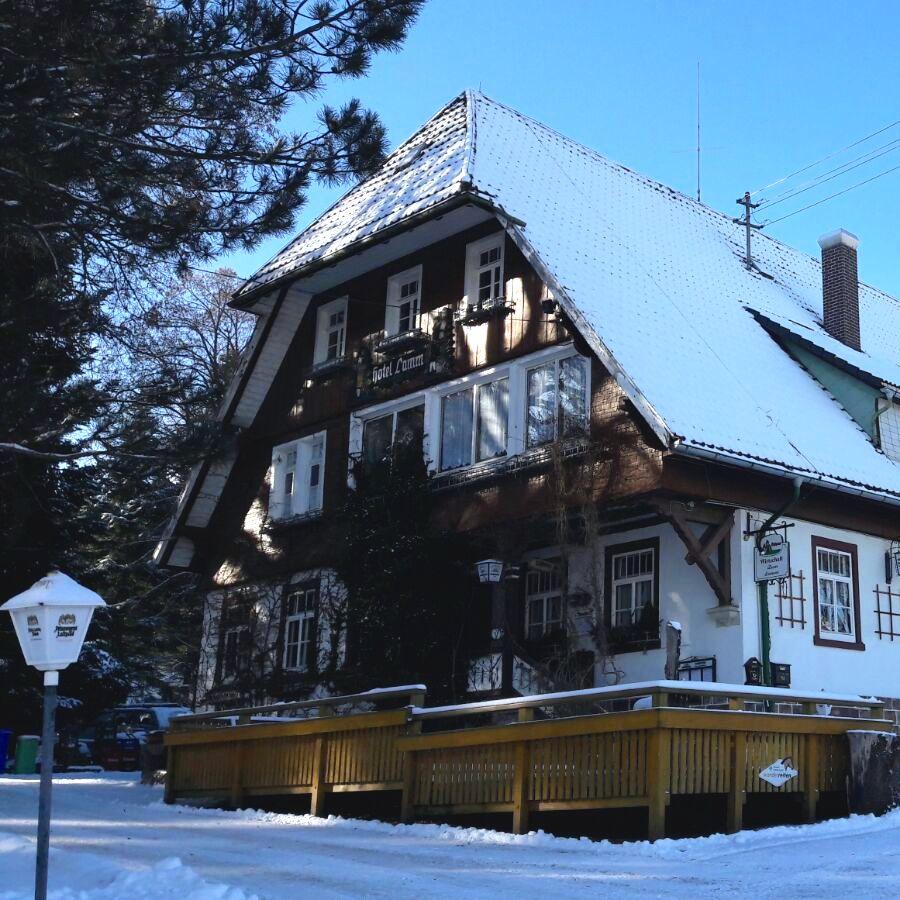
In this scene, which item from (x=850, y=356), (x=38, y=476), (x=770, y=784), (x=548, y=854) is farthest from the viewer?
(x=38, y=476)

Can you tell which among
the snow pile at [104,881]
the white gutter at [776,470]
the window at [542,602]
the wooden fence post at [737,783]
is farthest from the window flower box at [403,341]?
the snow pile at [104,881]

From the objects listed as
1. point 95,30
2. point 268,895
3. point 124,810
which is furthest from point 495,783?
point 95,30

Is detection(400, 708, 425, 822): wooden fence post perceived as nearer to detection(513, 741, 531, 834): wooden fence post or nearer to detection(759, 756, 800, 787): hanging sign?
detection(513, 741, 531, 834): wooden fence post

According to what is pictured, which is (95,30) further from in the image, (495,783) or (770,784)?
(770,784)

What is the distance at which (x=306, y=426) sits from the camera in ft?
82.2

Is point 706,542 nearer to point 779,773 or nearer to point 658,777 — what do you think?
point 779,773

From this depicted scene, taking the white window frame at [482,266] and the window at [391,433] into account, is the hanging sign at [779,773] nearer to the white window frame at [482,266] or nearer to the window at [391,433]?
the window at [391,433]

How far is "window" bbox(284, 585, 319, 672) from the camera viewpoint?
24.4 metres

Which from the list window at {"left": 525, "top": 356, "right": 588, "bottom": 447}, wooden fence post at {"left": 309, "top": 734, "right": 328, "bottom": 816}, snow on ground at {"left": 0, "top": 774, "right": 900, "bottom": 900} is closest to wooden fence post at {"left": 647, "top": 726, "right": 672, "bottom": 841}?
snow on ground at {"left": 0, "top": 774, "right": 900, "bottom": 900}

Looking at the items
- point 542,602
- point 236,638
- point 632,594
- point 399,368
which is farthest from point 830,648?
point 236,638

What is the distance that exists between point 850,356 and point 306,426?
32.8ft

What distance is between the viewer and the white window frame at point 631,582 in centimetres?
1986

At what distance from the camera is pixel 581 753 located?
13414mm

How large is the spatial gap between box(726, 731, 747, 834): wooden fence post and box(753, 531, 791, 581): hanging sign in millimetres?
5112
